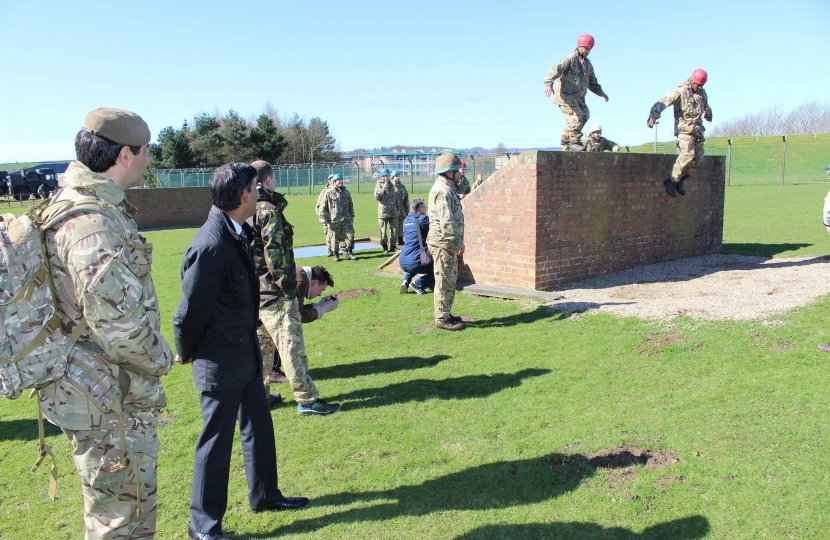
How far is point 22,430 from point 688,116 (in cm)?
1073

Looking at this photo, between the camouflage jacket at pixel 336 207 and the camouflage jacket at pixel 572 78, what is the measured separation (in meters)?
5.58

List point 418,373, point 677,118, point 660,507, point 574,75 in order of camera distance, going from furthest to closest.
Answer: point 677,118 < point 574,75 < point 418,373 < point 660,507

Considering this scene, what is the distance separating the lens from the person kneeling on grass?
10172mm

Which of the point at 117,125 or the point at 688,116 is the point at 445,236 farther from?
the point at 688,116

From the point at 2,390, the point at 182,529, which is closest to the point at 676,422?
the point at 182,529

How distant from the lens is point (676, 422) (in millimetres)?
4766

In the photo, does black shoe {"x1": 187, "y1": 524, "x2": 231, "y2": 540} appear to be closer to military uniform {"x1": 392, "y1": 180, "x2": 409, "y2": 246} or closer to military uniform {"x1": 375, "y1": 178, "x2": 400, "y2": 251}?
military uniform {"x1": 375, "y1": 178, "x2": 400, "y2": 251}

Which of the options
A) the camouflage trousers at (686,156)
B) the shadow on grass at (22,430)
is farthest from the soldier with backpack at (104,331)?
the camouflage trousers at (686,156)

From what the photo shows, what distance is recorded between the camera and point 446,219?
771 cm

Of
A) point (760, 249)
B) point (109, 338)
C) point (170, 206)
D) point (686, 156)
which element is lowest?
point (760, 249)

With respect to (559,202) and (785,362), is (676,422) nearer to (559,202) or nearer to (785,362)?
(785,362)

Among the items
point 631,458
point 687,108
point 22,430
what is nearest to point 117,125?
point 631,458

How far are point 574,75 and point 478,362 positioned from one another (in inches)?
229

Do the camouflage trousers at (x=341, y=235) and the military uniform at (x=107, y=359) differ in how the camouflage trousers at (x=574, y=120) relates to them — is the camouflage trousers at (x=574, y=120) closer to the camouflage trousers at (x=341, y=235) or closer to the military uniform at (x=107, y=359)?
the camouflage trousers at (x=341, y=235)
